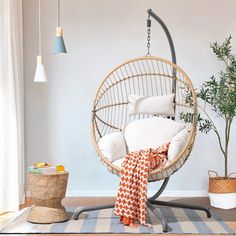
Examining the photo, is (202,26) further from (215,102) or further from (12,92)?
(12,92)

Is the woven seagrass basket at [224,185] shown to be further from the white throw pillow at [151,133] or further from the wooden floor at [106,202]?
the white throw pillow at [151,133]

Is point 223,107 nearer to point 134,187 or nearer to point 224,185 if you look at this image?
point 224,185

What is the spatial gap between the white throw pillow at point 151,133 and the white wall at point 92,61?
3.08ft

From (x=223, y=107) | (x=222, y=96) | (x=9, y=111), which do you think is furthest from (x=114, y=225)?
(x=222, y=96)

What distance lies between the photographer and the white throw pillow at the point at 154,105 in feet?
12.4

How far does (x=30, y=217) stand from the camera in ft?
11.0

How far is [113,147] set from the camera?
3512mm

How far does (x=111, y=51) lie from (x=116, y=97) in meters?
0.46

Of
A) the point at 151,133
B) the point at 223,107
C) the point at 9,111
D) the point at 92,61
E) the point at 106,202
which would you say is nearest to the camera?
the point at 151,133

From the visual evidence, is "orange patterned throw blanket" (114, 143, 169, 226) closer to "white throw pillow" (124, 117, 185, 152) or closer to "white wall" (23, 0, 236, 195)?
"white throw pillow" (124, 117, 185, 152)

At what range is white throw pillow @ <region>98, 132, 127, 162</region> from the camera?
3.47 metres

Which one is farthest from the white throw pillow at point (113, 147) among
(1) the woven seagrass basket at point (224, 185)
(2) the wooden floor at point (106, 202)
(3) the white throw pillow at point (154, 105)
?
Answer: (1) the woven seagrass basket at point (224, 185)

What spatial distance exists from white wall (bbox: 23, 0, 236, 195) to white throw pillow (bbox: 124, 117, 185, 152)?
939 millimetres

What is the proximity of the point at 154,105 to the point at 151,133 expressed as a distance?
0.23 meters
